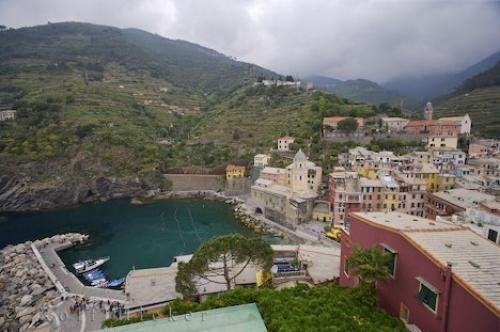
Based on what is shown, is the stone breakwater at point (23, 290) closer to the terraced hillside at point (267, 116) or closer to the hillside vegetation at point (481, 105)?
the terraced hillside at point (267, 116)

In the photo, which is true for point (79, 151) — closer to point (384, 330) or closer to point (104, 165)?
point (104, 165)

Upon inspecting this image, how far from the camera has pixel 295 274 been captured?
2017 cm

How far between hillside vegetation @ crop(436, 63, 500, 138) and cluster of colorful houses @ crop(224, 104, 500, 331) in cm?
1312

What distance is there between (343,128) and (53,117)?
50145 mm

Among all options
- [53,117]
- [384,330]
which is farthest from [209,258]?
[53,117]

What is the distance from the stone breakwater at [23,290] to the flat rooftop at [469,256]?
851 inches

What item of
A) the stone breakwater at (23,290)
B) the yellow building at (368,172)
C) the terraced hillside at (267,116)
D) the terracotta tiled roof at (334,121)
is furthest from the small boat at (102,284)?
the terracotta tiled roof at (334,121)

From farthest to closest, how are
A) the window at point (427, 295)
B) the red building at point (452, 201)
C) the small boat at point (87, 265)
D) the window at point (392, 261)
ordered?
the small boat at point (87, 265) → the red building at point (452, 201) → the window at point (392, 261) → the window at point (427, 295)

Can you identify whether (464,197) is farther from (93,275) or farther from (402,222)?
(93,275)

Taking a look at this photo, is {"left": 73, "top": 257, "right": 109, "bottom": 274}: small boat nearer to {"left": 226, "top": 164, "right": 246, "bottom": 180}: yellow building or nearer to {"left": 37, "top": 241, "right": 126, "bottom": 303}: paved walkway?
{"left": 37, "top": 241, "right": 126, "bottom": 303}: paved walkway

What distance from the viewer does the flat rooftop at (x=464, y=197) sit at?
1037 inches

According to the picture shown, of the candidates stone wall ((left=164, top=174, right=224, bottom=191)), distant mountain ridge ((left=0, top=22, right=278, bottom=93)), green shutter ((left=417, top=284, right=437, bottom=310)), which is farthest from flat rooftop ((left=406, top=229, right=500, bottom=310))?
distant mountain ridge ((left=0, top=22, right=278, bottom=93))

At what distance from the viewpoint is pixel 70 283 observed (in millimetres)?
24609

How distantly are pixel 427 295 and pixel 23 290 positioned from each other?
2685 cm
